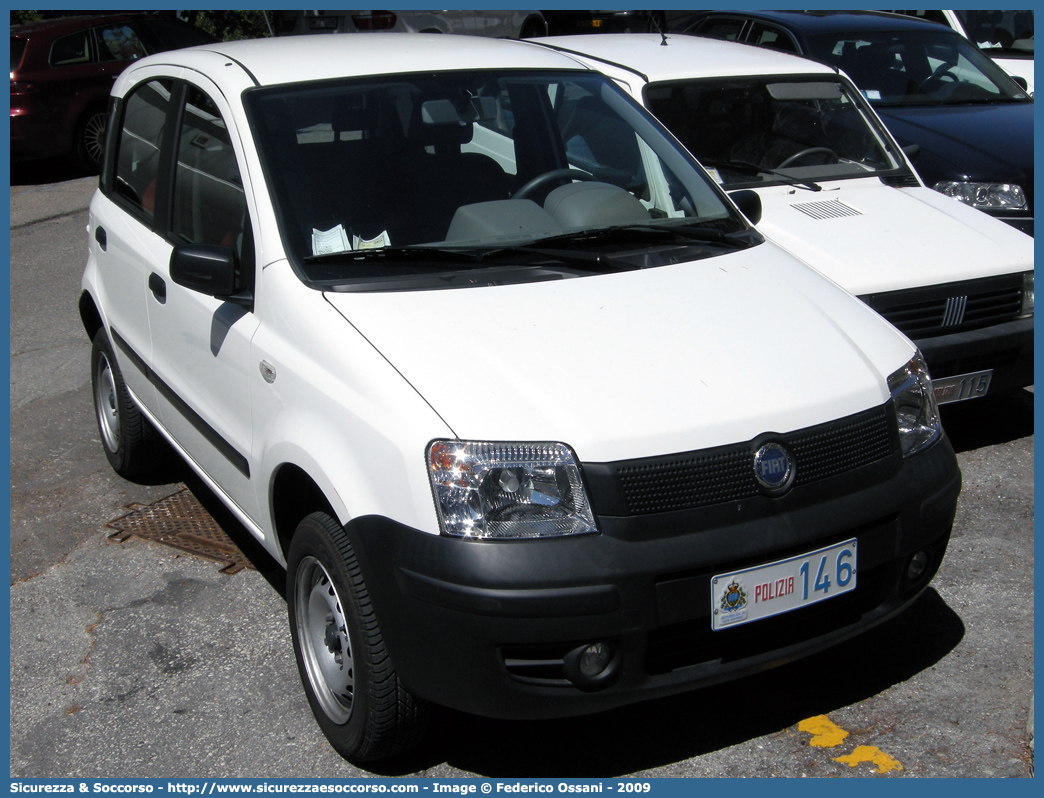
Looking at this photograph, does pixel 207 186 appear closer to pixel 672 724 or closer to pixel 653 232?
pixel 653 232

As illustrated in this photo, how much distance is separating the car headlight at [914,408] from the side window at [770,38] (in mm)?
5433

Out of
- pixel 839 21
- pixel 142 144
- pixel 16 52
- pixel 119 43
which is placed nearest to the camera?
pixel 142 144

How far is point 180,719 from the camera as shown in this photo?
328 cm

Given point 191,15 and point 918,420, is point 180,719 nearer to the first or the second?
point 918,420

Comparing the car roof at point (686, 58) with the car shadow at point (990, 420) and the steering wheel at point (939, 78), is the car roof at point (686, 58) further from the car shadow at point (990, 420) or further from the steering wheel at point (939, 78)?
the car shadow at point (990, 420)

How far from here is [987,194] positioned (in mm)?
6461

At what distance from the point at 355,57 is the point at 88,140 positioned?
9.96m

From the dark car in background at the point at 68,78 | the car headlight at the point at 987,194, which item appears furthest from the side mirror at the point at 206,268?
the dark car in background at the point at 68,78

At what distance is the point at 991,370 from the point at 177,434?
360cm

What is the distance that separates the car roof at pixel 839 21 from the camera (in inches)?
314

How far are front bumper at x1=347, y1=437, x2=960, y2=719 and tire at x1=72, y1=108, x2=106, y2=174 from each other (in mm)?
11352

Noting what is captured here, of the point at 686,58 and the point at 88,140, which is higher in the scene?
the point at 686,58

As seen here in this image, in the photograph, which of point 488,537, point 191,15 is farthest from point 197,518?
point 191,15

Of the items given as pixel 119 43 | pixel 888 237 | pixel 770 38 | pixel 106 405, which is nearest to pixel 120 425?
pixel 106 405
